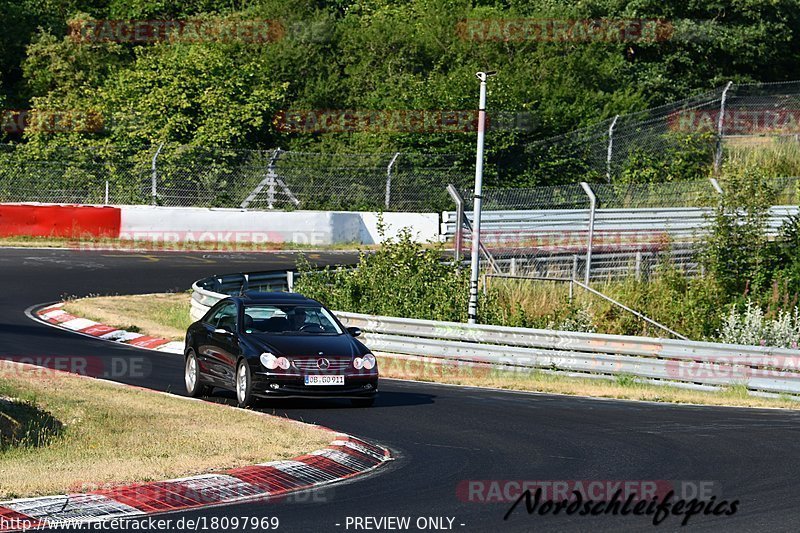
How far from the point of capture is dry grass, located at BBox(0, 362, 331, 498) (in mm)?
9734

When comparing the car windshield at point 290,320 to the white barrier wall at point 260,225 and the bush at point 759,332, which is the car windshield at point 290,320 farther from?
the white barrier wall at point 260,225

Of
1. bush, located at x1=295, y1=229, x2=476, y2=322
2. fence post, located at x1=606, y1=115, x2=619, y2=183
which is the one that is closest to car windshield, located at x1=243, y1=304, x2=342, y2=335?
bush, located at x1=295, y1=229, x2=476, y2=322

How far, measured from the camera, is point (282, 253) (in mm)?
35531

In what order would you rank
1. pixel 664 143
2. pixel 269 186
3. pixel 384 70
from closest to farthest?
pixel 269 186
pixel 664 143
pixel 384 70

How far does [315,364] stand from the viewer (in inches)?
587

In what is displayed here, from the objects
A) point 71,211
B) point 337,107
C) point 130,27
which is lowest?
point 71,211

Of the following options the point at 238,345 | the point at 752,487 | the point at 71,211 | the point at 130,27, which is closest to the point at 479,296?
the point at 238,345

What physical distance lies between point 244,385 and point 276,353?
583 mm

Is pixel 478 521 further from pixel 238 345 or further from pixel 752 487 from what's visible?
pixel 238 345

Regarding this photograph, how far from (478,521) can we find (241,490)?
79.4 inches

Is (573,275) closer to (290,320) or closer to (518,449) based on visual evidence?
(290,320)

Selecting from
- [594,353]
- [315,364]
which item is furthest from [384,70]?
[315,364]

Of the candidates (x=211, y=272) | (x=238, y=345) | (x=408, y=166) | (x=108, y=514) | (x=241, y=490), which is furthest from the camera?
(x=408, y=166)

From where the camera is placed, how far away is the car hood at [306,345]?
49.1ft
